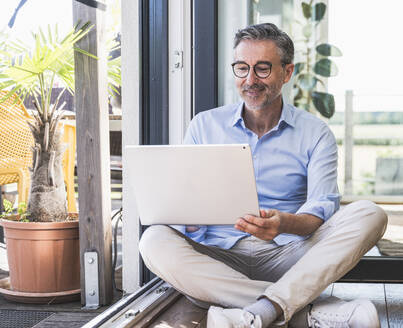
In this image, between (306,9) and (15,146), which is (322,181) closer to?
(306,9)

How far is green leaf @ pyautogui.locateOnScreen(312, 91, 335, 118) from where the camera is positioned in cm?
249

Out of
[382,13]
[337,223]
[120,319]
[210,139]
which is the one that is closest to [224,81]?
[210,139]

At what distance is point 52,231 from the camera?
2.29m

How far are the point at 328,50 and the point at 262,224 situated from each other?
1.09 metres

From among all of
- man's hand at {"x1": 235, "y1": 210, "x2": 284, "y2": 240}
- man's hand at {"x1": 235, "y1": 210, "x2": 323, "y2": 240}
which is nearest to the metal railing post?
man's hand at {"x1": 235, "y1": 210, "x2": 323, "y2": 240}

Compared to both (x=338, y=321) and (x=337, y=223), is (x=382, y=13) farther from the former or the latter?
(x=338, y=321)

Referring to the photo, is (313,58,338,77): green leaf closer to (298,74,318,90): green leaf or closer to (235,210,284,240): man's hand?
(298,74,318,90): green leaf

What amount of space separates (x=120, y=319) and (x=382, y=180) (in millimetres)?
1276

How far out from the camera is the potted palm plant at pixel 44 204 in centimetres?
226

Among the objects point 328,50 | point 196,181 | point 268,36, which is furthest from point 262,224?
point 328,50

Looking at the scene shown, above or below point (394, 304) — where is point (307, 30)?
above

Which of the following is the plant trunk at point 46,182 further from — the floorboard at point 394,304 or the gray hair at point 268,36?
the floorboard at point 394,304

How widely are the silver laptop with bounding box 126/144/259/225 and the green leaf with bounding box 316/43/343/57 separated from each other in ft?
3.43

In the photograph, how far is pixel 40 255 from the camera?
227 cm
